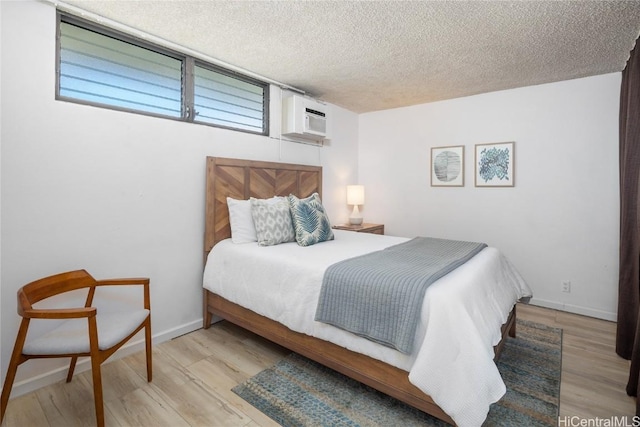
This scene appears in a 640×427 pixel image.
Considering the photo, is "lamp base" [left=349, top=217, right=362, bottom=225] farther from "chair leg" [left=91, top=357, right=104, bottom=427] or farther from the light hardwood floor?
"chair leg" [left=91, top=357, right=104, bottom=427]

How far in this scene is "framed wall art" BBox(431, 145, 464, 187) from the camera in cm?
380

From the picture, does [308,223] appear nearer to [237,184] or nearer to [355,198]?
[237,184]

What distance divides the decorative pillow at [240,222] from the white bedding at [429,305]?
0.31ft

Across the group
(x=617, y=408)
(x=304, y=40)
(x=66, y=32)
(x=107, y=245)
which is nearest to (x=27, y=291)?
(x=107, y=245)

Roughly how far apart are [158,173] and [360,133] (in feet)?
9.85

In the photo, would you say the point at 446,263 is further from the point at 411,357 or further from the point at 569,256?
the point at 569,256

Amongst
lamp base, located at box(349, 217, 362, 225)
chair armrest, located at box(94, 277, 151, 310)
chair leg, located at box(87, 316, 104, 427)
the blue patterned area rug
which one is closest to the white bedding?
the blue patterned area rug

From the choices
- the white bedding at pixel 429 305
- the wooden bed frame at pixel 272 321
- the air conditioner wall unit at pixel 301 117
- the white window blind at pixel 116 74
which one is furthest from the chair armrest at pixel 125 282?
the air conditioner wall unit at pixel 301 117

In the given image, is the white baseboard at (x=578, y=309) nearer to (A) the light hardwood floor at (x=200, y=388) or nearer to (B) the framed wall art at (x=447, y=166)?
(A) the light hardwood floor at (x=200, y=388)

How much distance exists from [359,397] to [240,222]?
5.36 ft

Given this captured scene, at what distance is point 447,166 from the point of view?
153 inches

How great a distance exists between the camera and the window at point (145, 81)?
2094 mm

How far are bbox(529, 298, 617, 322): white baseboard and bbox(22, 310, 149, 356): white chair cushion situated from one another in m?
3.70

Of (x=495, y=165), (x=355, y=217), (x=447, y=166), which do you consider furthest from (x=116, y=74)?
(x=495, y=165)
